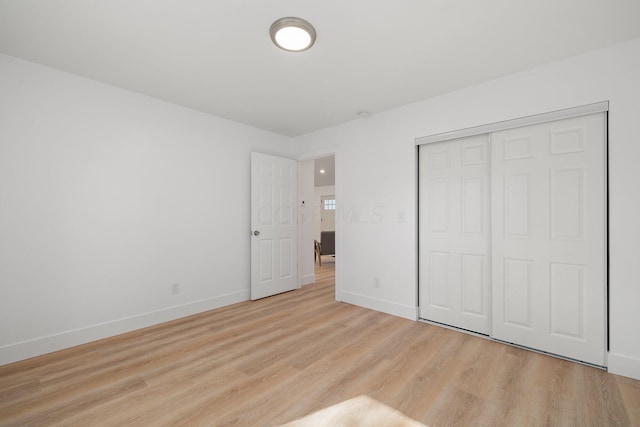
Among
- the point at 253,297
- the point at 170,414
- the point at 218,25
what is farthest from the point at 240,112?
the point at 170,414

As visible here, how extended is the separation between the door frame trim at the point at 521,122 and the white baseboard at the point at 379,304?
6.44 ft

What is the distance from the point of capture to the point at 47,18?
73.6 inches

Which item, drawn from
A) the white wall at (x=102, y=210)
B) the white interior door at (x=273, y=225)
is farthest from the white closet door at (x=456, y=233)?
the white wall at (x=102, y=210)

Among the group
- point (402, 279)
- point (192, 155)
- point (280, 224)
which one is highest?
point (192, 155)

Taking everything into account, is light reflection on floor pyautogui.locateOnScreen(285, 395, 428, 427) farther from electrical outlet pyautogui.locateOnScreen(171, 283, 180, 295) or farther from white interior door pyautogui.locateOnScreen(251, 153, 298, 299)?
white interior door pyautogui.locateOnScreen(251, 153, 298, 299)

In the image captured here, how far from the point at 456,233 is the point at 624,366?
1.53m

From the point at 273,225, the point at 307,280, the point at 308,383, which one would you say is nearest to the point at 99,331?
the point at 308,383

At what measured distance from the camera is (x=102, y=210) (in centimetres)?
275

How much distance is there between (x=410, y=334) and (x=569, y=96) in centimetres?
255

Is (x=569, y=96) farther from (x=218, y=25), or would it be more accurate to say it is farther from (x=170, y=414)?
(x=170, y=414)

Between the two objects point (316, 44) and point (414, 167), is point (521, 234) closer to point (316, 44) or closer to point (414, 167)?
point (414, 167)

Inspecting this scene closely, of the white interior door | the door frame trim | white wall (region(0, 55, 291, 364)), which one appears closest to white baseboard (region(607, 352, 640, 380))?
the door frame trim

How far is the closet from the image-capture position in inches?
88.1

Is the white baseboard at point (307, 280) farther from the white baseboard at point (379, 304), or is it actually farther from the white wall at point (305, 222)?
the white baseboard at point (379, 304)
